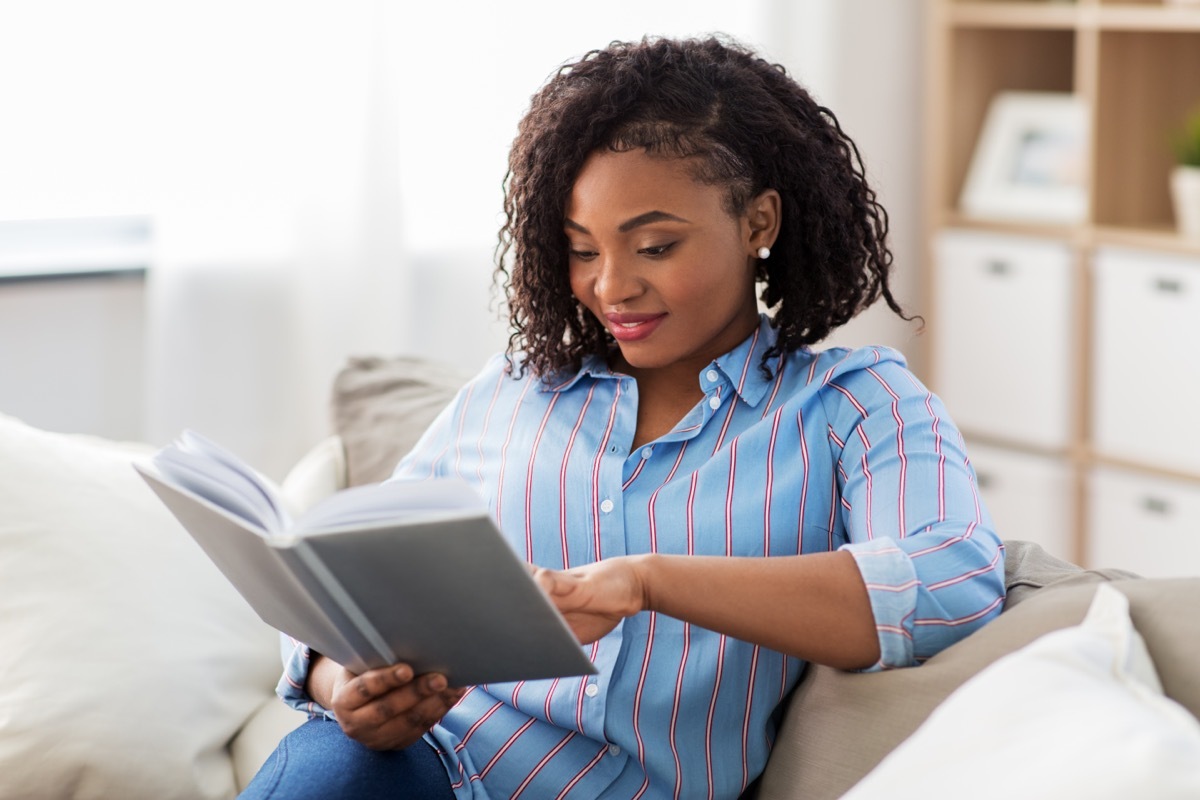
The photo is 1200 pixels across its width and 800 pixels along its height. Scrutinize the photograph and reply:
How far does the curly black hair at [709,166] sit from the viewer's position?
4.37 feet

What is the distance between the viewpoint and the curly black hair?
1.33 m

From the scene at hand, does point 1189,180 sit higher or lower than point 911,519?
higher

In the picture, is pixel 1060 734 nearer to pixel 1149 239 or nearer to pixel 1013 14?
pixel 1149 239

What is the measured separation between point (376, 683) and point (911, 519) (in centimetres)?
45

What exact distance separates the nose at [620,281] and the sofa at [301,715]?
375 mm

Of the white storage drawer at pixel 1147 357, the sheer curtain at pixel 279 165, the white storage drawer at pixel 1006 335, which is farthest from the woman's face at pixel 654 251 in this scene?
the white storage drawer at pixel 1006 335

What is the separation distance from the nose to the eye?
15 mm

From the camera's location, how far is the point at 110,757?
1.48 m

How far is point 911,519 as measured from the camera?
117 cm

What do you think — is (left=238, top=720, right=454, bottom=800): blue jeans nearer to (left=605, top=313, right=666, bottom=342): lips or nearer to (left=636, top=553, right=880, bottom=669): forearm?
(left=636, top=553, right=880, bottom=669): forearm

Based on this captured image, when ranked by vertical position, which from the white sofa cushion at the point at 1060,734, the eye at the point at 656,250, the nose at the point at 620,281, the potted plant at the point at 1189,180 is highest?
the potted plant at the point at 1189,180

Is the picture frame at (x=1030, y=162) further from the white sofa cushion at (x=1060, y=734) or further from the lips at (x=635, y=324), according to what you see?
the white sofa cushion at (x=1060, y=734)

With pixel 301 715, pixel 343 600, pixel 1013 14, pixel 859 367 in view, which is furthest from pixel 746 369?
pixel 1013 14

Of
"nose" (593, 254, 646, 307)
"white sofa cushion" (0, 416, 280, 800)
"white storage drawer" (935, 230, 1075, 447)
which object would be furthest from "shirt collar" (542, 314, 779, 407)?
"white storage drawer" (935, 230, 1075, 447)
